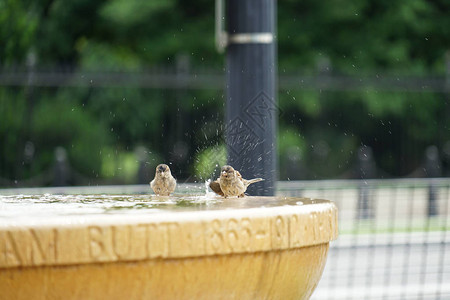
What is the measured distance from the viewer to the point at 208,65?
23.1 m

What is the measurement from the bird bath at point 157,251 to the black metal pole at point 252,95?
1.68 metres

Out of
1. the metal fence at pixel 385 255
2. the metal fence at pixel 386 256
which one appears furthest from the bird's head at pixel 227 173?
the metal fence at pixel 386 256

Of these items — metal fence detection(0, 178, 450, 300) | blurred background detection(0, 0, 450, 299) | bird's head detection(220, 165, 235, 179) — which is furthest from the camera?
blurred background detection(0, 0, 450, 299)

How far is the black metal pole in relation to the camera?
4.38 metres

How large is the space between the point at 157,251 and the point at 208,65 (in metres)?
20.9

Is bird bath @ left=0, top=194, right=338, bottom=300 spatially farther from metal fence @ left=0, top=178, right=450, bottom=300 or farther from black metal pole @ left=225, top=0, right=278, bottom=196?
metal fence @ left=0, top=178, right=450, bottom=300

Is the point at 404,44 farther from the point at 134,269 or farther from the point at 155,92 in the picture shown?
the point at 134,269

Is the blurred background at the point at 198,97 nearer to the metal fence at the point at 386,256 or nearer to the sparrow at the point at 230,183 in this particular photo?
the metal fence at the point at 386,256

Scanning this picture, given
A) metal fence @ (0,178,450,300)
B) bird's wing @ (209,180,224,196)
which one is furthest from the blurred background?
bird's wing @ (209,180,224,196)

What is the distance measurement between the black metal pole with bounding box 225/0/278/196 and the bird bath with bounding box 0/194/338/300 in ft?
5.52

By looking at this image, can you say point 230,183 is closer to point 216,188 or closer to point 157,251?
point 216,188

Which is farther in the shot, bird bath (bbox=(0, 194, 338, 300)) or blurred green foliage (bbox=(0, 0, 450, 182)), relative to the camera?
blurred green foliage (bbox=(0, 0, 450, 182))

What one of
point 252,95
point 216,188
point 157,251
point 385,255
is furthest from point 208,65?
point 157,251

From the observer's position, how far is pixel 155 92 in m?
23.9
